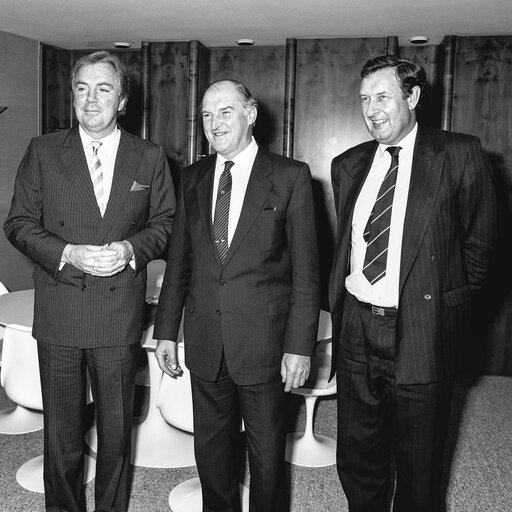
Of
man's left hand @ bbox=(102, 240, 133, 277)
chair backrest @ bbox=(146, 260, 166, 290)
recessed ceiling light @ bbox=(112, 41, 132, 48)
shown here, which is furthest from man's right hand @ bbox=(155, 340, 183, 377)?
recessed ceiling light @ bbox=(112, 41, 132, 48)

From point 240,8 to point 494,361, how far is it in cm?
342

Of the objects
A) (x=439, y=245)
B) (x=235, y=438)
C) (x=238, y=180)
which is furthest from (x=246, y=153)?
(x=235, y=438)

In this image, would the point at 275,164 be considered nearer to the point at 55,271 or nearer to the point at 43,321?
the point at 55,271

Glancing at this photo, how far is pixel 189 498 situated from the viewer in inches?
119

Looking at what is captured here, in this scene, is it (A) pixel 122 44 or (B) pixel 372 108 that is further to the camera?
(A) pixel 122 44

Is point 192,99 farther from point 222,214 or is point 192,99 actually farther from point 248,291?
point 248,291

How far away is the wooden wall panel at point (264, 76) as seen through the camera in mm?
5566

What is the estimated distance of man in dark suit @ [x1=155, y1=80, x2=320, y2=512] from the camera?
2.28 metres

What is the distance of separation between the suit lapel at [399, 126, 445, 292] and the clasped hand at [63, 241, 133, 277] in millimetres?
1011

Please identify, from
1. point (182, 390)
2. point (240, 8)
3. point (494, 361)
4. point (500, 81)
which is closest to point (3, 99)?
point (240, 8)

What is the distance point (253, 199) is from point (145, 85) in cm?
373

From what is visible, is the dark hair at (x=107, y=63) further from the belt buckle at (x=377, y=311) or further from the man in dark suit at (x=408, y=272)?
the belt buckle at (x=377, y=311)

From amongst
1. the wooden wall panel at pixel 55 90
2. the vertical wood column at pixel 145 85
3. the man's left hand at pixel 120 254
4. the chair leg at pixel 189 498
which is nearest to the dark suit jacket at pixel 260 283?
the man's left hand at pixel 120 254

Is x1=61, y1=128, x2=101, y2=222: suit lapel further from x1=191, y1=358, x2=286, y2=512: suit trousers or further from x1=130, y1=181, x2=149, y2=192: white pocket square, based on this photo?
x1=191, y1=358, x2=286, y2=512: suit trousers
